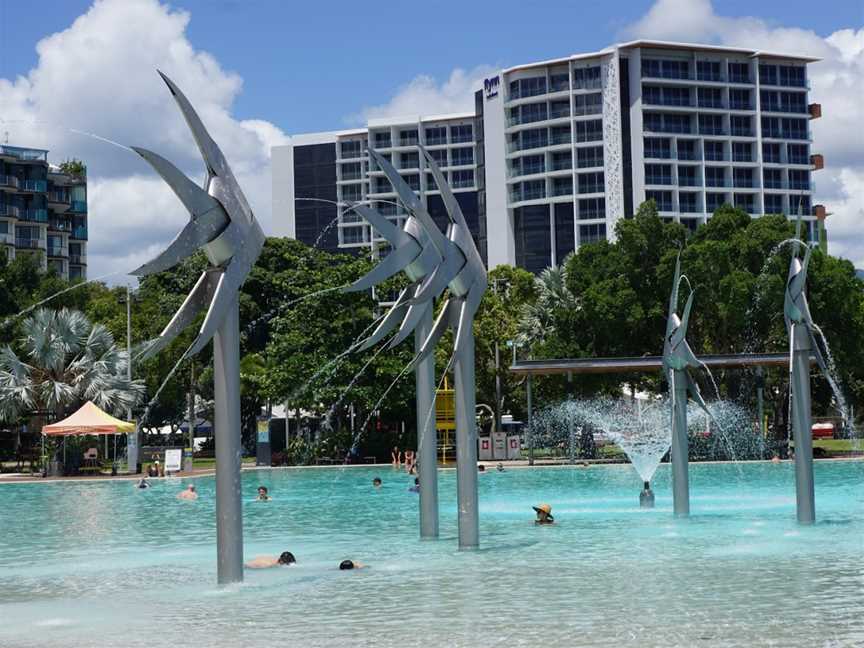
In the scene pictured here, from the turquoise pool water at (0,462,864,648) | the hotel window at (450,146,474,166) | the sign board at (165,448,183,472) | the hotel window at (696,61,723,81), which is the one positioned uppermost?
the hotel window at (696,61,723,81)

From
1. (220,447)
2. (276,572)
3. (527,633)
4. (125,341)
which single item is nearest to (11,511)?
(276,572)

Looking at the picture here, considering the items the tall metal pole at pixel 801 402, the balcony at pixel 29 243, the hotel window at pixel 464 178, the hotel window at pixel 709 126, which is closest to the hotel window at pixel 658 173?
the hotel window at pixel 709 126

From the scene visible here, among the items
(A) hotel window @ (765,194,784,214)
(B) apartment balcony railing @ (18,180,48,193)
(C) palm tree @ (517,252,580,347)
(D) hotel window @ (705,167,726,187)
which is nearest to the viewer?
(C) palm tree @ (517,252,580,347)

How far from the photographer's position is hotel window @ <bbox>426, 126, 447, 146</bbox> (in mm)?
120188

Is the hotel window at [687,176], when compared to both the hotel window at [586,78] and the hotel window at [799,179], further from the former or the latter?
the hotel window at [586,78]

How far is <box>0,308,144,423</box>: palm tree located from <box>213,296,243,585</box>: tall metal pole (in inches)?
1378

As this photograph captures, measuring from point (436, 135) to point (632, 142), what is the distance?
83.6 ft

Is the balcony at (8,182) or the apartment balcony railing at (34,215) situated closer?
the balcony at (8,182)

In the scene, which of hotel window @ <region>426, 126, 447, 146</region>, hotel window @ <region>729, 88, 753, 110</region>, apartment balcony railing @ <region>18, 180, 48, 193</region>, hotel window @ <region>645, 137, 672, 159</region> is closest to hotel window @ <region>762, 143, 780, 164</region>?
hotel window @ <region>729, 88, 753, 110</region>

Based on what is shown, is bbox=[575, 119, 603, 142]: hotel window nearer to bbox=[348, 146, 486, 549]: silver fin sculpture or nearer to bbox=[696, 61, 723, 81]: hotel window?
bbox=[696, 61, 723, 81]: hotel window

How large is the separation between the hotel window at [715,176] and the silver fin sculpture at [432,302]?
288ft

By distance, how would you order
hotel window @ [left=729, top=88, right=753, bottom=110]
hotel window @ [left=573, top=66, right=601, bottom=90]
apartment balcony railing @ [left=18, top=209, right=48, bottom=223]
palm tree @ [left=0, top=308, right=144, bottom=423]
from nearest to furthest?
palm tree @ [left=0, top=308, right=144, bottom=423], apartment balcony railing @ [left=18, top=209, right=48, bottom=223], hotel window @ [left=573, top=66, right=601, bottom=90], hotel window @ [left=729, top=88, right=753, bottom=110]

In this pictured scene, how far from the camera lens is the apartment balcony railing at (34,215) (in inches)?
3895

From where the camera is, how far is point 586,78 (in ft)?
334
